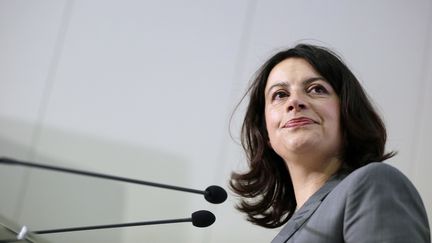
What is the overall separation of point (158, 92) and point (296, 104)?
841 mm

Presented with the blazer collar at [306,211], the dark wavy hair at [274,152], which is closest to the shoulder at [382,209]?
the blazer collar at [306,211]

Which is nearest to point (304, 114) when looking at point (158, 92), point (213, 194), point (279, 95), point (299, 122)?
point (299, 122)

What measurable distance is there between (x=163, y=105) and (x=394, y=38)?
880mm

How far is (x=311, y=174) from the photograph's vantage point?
3.48ft

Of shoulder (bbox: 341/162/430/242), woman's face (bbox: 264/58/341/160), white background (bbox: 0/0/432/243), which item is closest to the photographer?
shoulder (bbox: 341/162/430/242)

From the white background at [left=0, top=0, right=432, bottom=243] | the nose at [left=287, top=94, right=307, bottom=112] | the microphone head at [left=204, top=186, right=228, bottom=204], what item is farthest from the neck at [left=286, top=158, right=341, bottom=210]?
the white background at [left=0, top=0, right=432, bottom=243]

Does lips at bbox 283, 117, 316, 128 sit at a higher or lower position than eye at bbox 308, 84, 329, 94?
lower

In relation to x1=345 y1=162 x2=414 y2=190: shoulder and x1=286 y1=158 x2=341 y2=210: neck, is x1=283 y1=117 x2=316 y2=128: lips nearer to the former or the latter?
x1=286 y1=158 x2=341 y2=210: neck

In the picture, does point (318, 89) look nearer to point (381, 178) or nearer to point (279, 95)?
point (279, 95)

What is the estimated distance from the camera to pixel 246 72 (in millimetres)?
1793

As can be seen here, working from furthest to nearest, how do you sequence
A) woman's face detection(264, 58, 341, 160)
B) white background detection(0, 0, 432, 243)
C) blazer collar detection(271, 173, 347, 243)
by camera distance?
1. white background detection(0, 0, 432, 243)
2. woman's face detection(264, 58, 341, 160)
3. blazer collar detection(271, 173, 347, 243)

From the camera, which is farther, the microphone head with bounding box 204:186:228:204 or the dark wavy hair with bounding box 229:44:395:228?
the dark wavy hair with bounding box 229:44:395:228

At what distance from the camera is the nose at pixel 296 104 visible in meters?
1.01

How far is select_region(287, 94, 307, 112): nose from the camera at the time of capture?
1.01 metres
